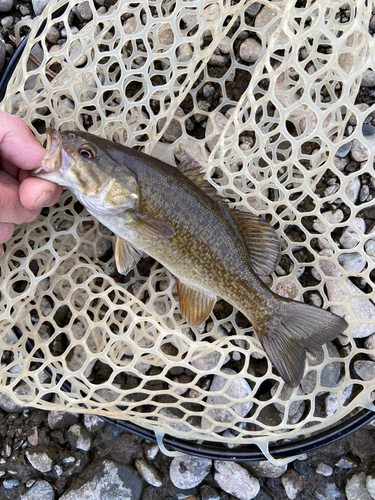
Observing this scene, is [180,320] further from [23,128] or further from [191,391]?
[23,128]

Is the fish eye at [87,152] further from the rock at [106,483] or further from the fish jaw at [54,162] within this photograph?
the rock at [106,483]

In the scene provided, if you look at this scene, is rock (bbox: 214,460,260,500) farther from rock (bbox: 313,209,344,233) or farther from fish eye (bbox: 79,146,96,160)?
fish eye (bbox: 79,146,96,160)

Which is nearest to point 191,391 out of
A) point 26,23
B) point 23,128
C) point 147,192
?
point 147,192

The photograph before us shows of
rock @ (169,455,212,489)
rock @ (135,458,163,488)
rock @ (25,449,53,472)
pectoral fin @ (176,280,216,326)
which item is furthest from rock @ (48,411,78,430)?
pectoral fin @ (176,280,216,326)

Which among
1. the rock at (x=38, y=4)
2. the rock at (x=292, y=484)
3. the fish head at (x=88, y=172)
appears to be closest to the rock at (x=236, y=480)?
the rock at (x=292, y=484)

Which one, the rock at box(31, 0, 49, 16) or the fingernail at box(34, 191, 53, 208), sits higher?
the rock at box(31, 0, 49, 16)

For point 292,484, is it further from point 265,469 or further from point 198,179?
point 198,179

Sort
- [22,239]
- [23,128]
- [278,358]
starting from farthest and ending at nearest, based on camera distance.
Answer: [22,239] < [278,358] < [23,128]
